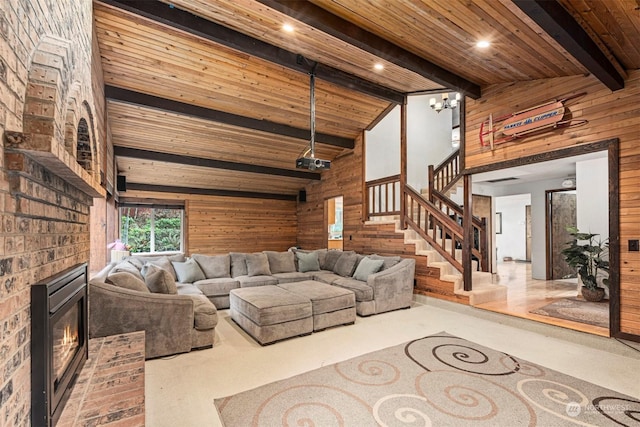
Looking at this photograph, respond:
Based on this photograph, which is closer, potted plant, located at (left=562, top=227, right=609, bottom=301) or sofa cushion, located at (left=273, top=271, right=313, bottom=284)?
potted plant, located at (left=562, top=227, right=609, bottom=301)

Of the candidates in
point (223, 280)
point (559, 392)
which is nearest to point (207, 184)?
point (223, 280)

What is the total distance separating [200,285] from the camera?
16.1ft

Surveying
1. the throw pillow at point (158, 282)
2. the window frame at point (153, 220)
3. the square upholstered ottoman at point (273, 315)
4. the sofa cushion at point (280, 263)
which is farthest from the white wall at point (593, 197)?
the window frame at point (153, 220)

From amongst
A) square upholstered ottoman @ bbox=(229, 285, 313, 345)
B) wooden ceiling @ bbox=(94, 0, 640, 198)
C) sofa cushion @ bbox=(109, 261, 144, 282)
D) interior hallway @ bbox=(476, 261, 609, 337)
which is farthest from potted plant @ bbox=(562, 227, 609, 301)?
sofa cushion @ bbox=(109, 261, 144, 282)

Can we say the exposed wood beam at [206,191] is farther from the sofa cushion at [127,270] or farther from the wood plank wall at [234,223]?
the sofa cushion at [127,270]

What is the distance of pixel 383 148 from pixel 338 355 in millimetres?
5250

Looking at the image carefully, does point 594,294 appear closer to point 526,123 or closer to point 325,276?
point 526,123

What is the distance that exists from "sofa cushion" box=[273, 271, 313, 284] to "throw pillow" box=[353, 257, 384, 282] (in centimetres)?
93

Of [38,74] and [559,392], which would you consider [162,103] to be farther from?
[559,392]

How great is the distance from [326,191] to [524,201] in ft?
24.2

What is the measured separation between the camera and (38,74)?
1342mm

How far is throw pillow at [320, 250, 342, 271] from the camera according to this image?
6.35 meters

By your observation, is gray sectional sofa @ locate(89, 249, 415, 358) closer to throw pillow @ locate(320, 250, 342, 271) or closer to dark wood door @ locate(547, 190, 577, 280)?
throw pillow @ locate(320, 250, 342, 271)

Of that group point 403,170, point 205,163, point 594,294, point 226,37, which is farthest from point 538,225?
point 205,163
